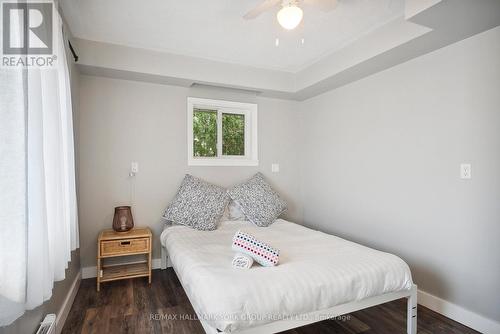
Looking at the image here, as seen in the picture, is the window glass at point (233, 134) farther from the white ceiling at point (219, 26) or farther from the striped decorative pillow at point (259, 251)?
the striped decorative pillow at point (259, 251)

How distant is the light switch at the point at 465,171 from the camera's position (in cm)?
216

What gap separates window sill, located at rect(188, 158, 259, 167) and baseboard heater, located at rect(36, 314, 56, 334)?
2032 millimetres

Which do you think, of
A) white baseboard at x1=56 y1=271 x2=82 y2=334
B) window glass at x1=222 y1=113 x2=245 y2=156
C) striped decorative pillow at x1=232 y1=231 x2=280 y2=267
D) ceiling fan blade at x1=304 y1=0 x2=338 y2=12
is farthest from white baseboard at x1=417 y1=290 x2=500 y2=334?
white baseboard at x1=56 y1=271 x2=82 y2=334

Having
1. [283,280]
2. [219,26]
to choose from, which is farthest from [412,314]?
[219,26]

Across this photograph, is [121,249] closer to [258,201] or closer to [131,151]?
[131,151]

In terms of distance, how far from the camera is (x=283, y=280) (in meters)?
1.64

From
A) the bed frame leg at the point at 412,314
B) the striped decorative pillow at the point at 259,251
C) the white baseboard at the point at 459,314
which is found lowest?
the white baseboard at the point at 459,314

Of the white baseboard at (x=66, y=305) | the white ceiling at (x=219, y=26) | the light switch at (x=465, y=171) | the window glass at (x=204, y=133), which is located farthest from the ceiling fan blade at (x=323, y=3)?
the white baseboard at (x=66, y=305)

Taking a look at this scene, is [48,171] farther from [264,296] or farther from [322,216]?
[322,216]

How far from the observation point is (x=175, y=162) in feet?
11.2

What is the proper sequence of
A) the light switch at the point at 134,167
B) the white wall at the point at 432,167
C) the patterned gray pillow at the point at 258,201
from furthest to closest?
the patterned gray pillow at the point at 258,201
the light switch at the point at 134,167
the white wall at the point at 432,167

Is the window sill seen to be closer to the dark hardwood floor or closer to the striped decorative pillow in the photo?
the dark hardwood floor

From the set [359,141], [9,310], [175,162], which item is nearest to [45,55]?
[9,310]

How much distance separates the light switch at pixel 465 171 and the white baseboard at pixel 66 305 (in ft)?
10.3
